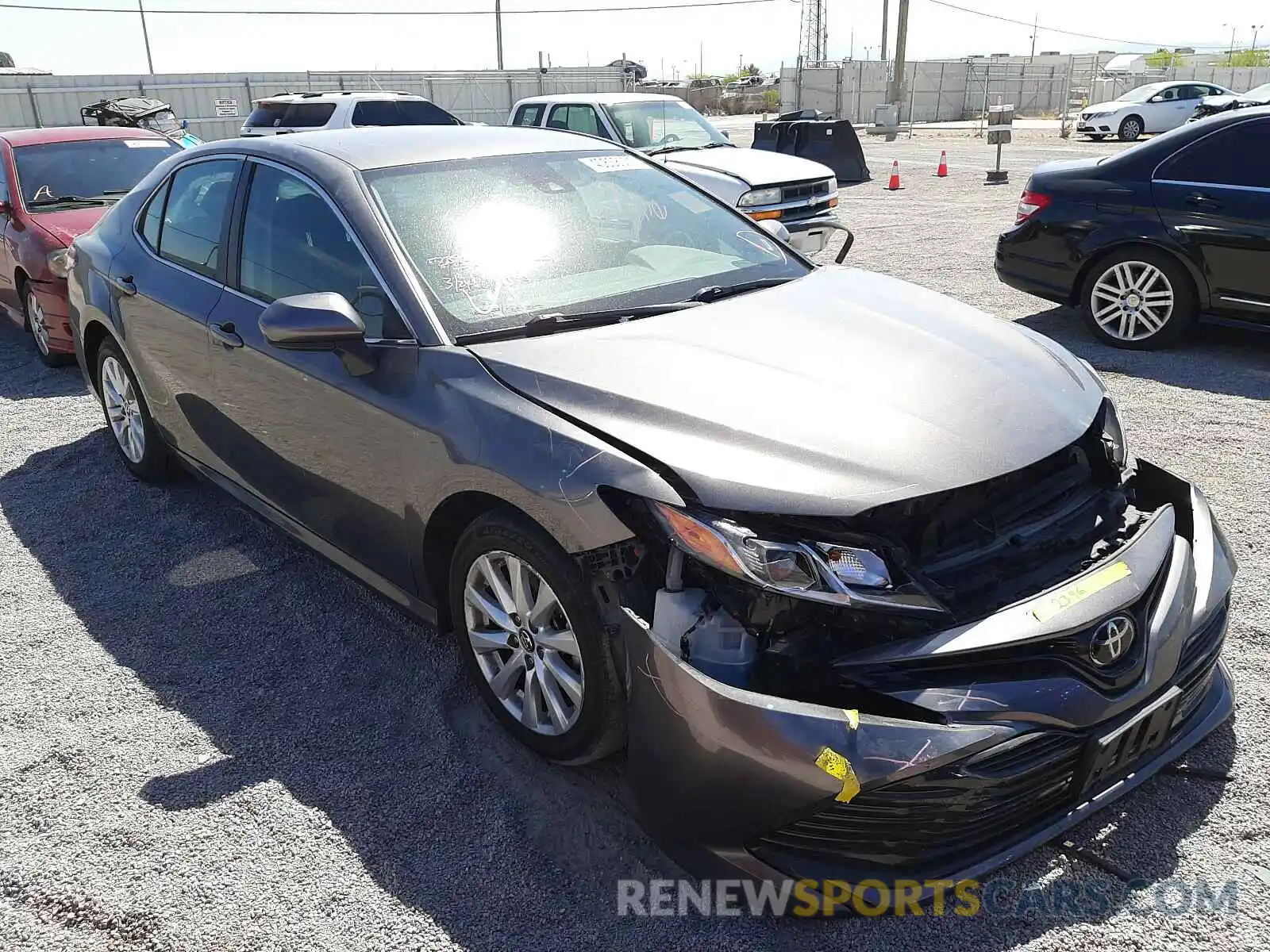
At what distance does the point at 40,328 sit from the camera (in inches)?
296

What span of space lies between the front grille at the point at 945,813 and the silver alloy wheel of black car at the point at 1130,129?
95.9 ft

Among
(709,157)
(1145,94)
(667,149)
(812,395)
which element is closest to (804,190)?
(709,157)

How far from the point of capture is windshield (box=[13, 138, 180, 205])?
786 centimetres

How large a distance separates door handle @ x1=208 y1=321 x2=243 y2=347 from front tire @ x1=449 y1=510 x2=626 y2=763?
1.43 meters

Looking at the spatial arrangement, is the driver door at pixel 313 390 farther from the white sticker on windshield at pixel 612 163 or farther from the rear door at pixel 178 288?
the white sticker on windshield at pixel 612 163

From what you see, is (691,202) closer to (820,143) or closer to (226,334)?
(226,334)

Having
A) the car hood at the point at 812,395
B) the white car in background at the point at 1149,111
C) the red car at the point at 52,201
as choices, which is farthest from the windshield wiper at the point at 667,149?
the white car in background at the point at 1149,111

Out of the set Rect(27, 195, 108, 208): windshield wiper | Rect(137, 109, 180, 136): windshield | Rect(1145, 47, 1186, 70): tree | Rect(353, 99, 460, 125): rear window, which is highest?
Rect(1145, 47, 1186, 70): tree

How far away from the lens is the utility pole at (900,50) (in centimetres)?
3747

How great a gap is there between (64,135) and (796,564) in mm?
8382

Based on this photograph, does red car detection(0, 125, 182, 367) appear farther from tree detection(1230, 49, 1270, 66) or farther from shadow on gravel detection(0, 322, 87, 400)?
tree detection(1230, 49, 1270, 66)

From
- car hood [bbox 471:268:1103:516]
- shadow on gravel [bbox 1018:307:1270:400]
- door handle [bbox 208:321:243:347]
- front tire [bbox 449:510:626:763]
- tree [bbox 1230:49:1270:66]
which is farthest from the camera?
tree [bbox 1230:49:1270:66]

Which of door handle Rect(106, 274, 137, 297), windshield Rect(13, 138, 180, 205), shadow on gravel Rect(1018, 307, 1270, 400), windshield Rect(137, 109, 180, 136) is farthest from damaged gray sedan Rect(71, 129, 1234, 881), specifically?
windshield Rect(137, 109, 180, 136)

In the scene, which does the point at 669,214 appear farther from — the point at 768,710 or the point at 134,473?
the point at 134,473
